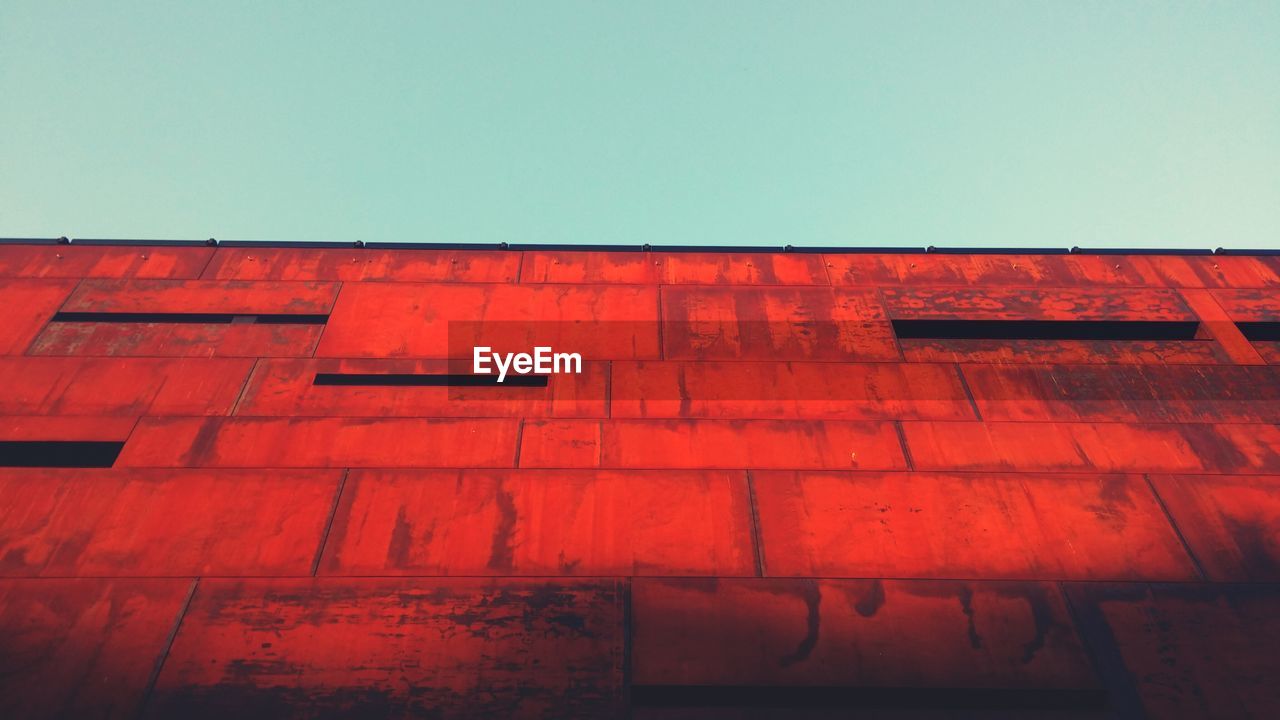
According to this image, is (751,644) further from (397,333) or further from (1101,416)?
(397,333)

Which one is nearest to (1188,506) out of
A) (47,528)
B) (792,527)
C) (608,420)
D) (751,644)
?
(792,527)

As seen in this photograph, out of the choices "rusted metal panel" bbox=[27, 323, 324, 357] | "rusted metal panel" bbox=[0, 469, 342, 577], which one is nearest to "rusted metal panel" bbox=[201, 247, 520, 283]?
"rusted metal panel" bbox=[27, 323, 324, 357]

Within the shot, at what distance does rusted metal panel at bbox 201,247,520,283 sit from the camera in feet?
38.5

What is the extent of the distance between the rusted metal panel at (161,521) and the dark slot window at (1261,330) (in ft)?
50.0

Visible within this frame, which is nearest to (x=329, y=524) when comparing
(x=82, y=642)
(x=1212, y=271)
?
(x=82, y=642)

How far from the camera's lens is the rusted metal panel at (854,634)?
676 cm

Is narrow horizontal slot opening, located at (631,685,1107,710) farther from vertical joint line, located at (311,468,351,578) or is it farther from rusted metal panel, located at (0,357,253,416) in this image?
rusted metal panel, located at (0,357,253,416)

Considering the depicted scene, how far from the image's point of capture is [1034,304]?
11523mm

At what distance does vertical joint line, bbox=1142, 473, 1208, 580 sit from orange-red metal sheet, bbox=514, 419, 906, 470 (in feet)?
10.5

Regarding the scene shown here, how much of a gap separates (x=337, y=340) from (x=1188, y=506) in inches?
499

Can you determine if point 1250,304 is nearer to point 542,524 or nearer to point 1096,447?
point 1096,447

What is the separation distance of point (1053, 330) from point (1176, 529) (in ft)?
13.6

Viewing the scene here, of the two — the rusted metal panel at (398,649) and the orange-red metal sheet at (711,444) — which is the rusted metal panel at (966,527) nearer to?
the orange-red metal sheet at (711,444)

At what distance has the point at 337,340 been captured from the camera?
10539 mm
